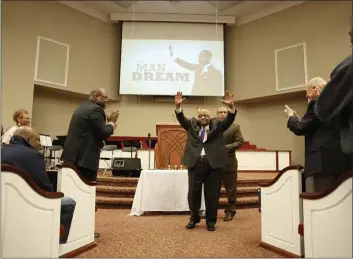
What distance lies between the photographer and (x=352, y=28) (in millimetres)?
1604

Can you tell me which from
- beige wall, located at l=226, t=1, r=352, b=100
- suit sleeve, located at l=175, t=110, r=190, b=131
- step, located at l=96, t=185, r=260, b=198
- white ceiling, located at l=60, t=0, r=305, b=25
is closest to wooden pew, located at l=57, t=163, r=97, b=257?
suit sleeve, located at l=175, t=110, r=190, b=131

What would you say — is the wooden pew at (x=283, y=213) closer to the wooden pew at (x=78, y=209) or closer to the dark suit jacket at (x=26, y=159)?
the wooden pew at (x=78, y=209)

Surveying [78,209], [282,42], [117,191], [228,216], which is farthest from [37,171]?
[282,42]

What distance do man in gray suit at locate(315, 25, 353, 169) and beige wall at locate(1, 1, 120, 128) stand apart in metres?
7.37

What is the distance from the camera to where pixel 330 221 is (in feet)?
6.10

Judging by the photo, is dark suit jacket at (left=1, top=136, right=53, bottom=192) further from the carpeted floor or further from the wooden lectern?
the wooden lectern

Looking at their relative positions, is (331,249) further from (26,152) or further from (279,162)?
(279,162)

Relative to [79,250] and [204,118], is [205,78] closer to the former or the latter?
[204,118]

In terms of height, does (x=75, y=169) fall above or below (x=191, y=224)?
above

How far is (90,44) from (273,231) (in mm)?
8066

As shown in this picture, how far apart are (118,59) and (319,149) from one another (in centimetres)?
819

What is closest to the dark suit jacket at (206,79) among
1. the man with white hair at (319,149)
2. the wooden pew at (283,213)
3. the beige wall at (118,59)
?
the beige wall at (118,59)

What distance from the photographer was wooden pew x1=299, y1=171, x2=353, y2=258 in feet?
5.66

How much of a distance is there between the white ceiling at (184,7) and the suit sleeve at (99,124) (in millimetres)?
6966
